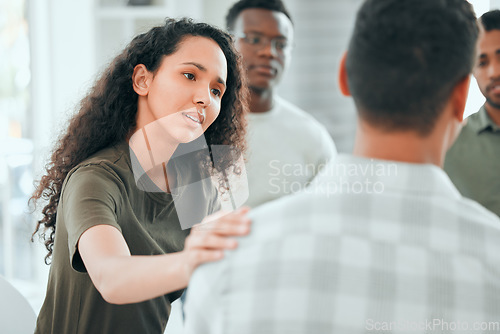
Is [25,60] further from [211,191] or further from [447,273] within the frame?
[447,273]

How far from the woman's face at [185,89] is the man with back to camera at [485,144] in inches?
24.3

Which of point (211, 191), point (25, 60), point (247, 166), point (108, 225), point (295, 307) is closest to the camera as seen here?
point (295, 307)

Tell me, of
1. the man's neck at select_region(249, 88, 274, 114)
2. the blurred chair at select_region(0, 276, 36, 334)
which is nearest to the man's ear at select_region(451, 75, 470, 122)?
the blurred chair at select_region(0, 276, 36, 334)

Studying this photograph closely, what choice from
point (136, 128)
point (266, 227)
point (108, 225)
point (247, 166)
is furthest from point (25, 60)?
point (266, 227)

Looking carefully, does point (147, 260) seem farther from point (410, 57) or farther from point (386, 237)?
point (410, 57)

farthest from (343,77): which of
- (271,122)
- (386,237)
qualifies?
(271,122)

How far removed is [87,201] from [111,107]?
15.5 inches

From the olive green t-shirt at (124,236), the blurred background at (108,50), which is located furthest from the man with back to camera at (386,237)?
the blurred background at (108,50)

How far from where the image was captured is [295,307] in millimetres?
661

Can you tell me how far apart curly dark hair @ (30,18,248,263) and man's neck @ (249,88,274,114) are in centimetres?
59

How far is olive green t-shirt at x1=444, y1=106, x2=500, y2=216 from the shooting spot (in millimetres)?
1322

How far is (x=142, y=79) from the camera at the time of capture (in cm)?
134

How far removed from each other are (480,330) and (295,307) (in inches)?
9.1

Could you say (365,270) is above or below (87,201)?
above
